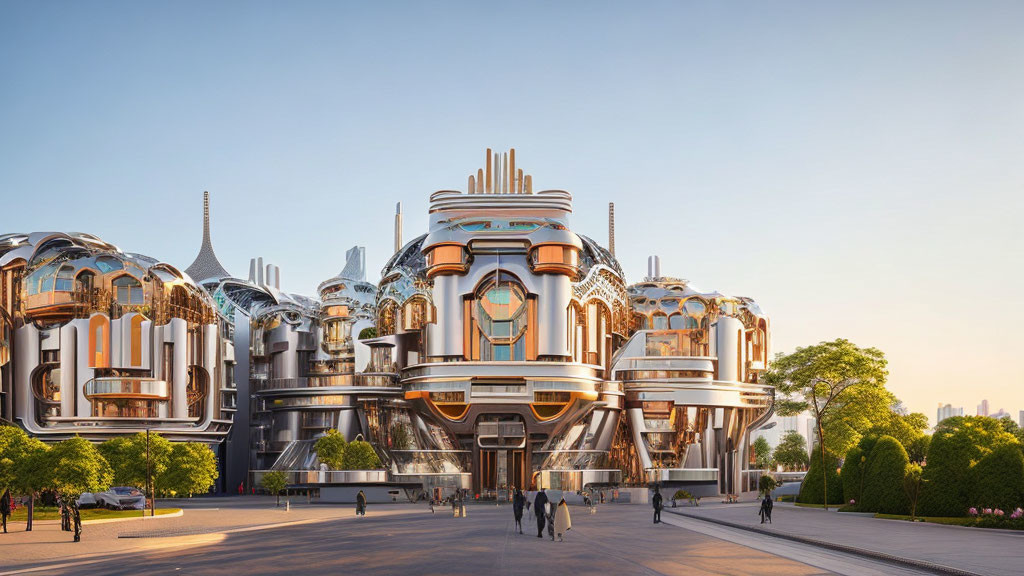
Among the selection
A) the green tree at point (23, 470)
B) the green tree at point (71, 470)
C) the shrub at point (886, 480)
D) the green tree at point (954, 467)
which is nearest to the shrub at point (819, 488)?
the shrub at point (886, 480)

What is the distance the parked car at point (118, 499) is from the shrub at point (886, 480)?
38.0 metres

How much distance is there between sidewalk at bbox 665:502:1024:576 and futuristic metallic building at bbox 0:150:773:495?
32.2 m

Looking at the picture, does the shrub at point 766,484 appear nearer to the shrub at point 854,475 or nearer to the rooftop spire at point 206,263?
the shrub at point 854,475

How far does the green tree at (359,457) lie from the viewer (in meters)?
77.4

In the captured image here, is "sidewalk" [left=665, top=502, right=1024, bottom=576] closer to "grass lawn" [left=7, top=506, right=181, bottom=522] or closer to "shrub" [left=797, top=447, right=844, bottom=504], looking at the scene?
"shrub" [left=797, top=447, right=844, bottom=504]

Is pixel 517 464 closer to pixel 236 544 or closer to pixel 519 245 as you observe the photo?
pixel 519 245

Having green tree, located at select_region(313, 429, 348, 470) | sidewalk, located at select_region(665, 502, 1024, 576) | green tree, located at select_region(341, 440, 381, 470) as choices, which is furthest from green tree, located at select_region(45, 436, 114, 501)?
green tree, located at select_region(341, 440, 381, 470)

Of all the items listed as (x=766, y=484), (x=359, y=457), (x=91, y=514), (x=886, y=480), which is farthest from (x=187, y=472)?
(x=886, y=480)

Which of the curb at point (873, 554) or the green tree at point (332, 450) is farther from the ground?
the curb at point (873, 554)

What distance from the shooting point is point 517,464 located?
80.4 m

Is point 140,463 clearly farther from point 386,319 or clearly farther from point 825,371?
point 825,371

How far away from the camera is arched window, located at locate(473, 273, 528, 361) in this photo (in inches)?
3135

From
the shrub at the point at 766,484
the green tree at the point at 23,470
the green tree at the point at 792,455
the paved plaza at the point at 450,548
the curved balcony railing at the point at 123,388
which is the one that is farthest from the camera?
the green tree at the point at 792,455

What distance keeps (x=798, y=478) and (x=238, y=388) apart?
57881mm
